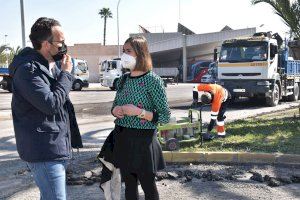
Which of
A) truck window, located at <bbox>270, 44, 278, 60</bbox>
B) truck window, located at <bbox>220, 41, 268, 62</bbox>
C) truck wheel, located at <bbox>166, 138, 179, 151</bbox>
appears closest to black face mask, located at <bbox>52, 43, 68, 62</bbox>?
truck wheel, located at <bbox>166, 138, 179, 151</bbox>

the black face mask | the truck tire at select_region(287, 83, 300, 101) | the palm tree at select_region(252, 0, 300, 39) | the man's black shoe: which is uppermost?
the palm tree at select_region(252, 0, 300, 39)

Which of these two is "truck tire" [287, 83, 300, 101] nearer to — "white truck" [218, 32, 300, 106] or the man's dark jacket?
"white truck" [218, 32, 300, 106]

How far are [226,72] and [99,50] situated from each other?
37.4m

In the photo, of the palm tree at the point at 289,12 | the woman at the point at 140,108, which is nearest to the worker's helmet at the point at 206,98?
the palm tree at the point at 289,12

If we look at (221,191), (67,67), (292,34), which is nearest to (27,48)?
(67,67)

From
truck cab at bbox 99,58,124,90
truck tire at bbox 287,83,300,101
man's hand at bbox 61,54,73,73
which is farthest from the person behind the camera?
truck cab at bbox 99,58,124,90

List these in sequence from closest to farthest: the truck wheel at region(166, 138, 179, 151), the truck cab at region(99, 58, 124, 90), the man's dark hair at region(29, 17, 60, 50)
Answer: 1. the man's dark hair at region(29, 17, 60, 50)
2. the truck wheel at region(166, 138, 179, 151)
3. the truck cab at region(99, 58, 124, 90)

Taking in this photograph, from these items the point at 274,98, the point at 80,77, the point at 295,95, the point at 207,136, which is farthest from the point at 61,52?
the point at 80,77

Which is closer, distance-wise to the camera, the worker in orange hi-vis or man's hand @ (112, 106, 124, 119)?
man's hand @ (112, 106, 124, 119)

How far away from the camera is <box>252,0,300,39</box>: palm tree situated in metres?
10.5

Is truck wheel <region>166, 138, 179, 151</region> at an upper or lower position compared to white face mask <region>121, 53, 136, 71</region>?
lower

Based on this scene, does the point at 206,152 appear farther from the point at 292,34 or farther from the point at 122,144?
the point at 292,34

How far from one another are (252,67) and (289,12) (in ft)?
19.9

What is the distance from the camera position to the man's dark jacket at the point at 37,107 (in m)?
2.75
